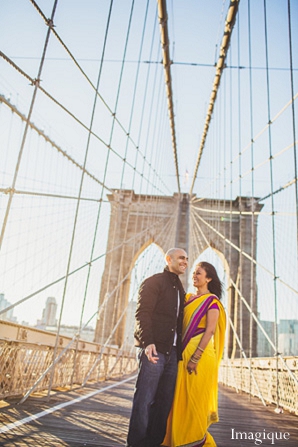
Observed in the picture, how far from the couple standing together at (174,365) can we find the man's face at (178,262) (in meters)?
0.06

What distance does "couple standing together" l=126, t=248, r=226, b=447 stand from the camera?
5.91 feet

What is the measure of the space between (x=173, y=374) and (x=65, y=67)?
13.5ft

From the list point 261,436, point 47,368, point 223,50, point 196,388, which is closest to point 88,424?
point 196,388

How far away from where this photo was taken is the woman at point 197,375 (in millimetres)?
1814

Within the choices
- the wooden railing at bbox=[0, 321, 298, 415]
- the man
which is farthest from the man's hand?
the wooden railing at bbox=[0, 321, 298, 415]

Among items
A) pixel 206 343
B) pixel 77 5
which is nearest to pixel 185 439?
pixel 206 343

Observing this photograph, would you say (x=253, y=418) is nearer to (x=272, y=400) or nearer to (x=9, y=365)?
(x=272, y=400)

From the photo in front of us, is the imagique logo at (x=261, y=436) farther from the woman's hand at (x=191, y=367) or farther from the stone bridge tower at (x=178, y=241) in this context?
the stone bridge tower at (x=178, y=241)

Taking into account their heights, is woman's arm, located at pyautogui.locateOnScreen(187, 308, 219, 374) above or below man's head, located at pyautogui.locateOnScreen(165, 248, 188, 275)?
below

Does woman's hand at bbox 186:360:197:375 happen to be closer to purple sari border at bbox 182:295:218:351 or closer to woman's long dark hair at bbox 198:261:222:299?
purple sari border at bbox 182:295:218:351

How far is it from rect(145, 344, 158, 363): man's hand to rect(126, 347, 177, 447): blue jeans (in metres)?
0.05

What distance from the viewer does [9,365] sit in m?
2.90

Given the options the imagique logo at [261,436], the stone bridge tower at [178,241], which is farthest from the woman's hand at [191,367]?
the stone bridge tower at [178,241]

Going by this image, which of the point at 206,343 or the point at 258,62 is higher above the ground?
the point at 258,62
